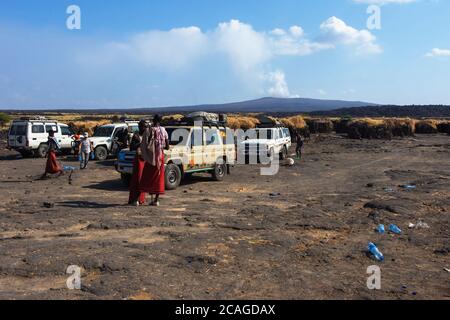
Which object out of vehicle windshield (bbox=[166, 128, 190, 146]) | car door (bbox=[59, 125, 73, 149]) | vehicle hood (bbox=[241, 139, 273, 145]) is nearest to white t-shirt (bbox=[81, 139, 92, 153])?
vehicle windshield (bbox=[166, 128, 190, 146])

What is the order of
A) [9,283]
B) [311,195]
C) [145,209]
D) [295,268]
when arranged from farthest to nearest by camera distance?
1. [311,195]
2. [145,209]
3. [295,268]
4. [9,283]

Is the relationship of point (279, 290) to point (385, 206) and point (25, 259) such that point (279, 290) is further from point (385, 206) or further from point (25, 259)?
point (385, 206)

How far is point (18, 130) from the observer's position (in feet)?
75.2

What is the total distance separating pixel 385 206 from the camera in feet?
34.6

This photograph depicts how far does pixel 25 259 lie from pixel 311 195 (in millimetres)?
7876

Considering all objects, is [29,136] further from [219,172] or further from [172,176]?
[172,176]

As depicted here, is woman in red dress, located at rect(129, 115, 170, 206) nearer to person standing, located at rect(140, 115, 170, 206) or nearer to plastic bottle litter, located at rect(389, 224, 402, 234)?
person standing, located at rect(140, 115, 170, 206)

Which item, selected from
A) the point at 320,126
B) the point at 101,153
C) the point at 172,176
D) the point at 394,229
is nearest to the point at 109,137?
the point at 101,153

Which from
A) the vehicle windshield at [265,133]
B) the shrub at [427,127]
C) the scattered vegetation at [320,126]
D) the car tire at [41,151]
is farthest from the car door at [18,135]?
the shrub at [427,127]

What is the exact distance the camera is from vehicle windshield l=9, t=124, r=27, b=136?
2262cm

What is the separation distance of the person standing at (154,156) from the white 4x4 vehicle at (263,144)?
11164 millimetres

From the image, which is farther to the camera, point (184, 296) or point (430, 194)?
point (430, 194)

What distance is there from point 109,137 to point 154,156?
13290 millimetres
